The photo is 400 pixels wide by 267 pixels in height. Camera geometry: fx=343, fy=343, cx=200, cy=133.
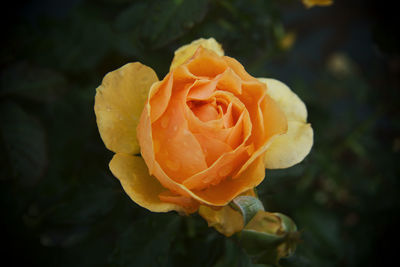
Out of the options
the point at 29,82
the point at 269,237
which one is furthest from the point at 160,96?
the point at 29,82

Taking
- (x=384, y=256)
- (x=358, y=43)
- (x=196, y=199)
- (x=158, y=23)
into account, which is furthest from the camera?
(x=358, y=43)

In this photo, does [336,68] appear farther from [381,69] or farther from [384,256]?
[384,256]

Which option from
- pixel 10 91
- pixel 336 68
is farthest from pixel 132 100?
pixel 336 68

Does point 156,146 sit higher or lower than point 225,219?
higher

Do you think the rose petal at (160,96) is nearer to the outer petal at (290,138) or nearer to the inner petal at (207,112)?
the inner petal at (207,112)

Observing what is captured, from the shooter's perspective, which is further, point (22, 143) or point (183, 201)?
point (22, 143)

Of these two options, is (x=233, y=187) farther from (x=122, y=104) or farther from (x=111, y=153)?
(x=111, y=153)

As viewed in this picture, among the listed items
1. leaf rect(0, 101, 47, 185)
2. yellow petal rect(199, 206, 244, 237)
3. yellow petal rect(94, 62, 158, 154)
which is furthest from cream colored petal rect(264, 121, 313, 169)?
leaf rect(0, 101, 47, 185)

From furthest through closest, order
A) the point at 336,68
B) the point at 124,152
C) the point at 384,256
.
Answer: the point at 336,68 → the point at 384,256 → the point at 124,152
